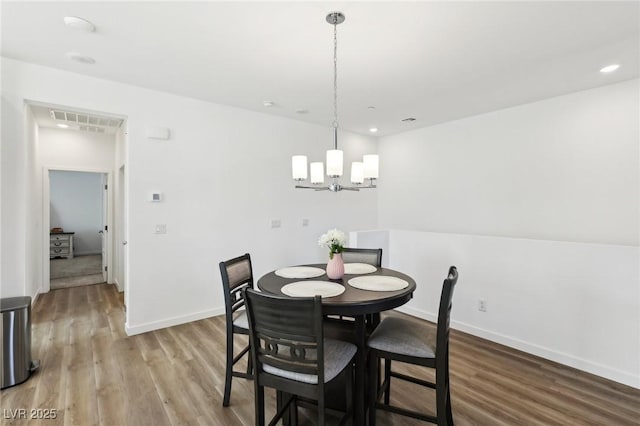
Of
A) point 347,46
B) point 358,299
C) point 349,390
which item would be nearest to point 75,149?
point 347,46

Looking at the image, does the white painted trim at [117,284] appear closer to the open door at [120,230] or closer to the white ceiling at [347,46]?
the open door at [120,230]

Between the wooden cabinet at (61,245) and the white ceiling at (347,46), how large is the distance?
681 centimetres

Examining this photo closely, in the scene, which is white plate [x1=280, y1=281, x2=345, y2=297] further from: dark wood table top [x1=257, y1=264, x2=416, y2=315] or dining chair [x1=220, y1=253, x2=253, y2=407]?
dining chair [x1=220, y1=253, x2=253, y2=407]

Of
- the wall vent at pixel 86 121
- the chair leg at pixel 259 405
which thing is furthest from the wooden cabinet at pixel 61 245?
the chair leg at pixel 259 405

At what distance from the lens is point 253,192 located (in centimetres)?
429

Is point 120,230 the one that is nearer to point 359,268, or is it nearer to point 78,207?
point 359,268

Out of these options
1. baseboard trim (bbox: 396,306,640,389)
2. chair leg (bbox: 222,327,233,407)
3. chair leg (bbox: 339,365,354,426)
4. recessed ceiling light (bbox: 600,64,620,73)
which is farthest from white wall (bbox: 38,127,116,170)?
recessed ceiling light (bbox: 600,64,620,73)

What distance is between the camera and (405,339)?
6.32 ft

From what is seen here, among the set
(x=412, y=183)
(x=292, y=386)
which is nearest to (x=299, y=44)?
(x=292, y=386)

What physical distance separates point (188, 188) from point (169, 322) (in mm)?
1624

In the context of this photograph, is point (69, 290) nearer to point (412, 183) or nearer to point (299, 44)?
point (299, 44)

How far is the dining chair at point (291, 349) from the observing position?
1.50 meters

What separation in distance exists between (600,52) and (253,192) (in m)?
3.86

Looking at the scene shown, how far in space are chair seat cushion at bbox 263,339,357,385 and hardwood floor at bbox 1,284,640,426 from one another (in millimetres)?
665
